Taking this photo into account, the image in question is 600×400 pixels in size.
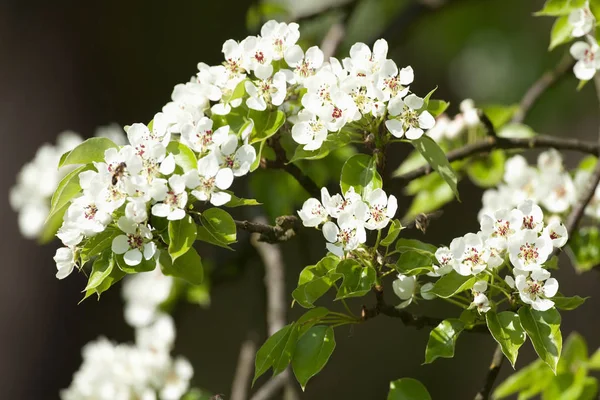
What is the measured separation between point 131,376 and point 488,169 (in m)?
1.02

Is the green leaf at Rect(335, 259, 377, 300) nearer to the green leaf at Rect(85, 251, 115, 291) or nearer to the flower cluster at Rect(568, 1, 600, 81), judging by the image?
the green leaf at Rect(85, 251, 115, 291)

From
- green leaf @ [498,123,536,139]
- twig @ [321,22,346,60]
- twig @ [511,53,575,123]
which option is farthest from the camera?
twig @ [321,22,346,60]

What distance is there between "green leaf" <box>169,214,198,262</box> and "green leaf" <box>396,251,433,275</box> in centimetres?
28

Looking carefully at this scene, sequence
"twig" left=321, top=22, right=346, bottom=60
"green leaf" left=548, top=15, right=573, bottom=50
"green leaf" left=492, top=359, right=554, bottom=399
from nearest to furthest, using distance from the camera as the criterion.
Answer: "green leaf" left=548, top=15, right=573, bottom=50 < "green leaf" left=492, top=359, right=554, bottom=399 < "twig" left=321, top=22, right=346, bottom=60

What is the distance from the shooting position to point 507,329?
1.10 metres

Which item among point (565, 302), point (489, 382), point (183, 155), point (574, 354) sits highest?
point (183, 155)

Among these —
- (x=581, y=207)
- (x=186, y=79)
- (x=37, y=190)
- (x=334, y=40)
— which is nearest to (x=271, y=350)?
(x=581, y=207)

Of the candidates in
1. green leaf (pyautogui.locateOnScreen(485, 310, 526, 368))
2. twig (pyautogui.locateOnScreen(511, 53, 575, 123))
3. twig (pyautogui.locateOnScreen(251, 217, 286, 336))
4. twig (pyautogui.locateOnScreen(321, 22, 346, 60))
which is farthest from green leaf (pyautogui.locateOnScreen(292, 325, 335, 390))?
twig (pyautogui.locateOnScreen(321, 22, 346, 60))

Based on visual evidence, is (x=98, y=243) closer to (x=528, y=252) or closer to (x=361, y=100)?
(x=361, y=100)

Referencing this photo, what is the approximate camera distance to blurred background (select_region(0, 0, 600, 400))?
2.60 meters

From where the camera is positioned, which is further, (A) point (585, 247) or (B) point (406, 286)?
(A) point (585, 247)

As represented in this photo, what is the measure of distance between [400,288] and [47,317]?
1718 mm

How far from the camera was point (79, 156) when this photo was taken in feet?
3.63

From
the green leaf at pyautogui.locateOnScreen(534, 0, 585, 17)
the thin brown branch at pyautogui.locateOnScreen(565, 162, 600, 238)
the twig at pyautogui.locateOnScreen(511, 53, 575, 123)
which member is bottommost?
the twig at pyautogui.locateOnScreen(511, 53, 575, 123)
